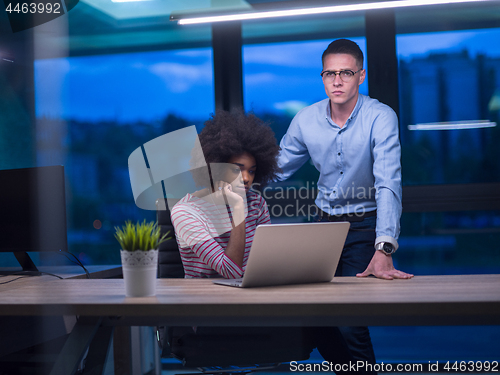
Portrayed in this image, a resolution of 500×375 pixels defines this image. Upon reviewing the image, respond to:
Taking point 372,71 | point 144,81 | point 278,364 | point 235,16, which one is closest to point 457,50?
point 372,71

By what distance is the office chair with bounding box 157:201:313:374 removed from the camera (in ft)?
4.68

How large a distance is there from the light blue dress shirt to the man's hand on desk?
35cm

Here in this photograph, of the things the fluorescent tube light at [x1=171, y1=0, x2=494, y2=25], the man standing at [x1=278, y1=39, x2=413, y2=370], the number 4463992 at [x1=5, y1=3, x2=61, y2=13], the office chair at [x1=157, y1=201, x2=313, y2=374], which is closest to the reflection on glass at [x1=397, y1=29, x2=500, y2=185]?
the fluorescent tube light at [x1=171, y1=0, x2=494, y2=25]

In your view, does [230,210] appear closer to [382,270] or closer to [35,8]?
[382,270]

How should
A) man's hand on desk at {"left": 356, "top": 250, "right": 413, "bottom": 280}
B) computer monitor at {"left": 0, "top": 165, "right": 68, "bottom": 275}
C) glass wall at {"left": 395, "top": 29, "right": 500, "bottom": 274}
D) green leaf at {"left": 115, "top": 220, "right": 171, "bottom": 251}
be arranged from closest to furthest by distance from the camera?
green leaf at {"left": 115, "top": 220, "right": 171, "bottom": 251} < man's hand on desk at {"left": 356, "top": 250, "right": 413, "bottom": 280} < computer monitor at {"left": 0, "top": 165, "right": 68, "bottom": 275} < glass wall at {"left": 395, "top": 29, "right": 500, "bottom": 274}

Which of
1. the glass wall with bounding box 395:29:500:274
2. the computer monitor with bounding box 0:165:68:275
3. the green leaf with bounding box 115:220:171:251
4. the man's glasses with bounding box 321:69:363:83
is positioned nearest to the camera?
the green leaf with bounding box 115:220:171:251

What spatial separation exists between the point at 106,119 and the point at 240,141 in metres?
1.69

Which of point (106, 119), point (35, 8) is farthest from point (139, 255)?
point (35, 8)

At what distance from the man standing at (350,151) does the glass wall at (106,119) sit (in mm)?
1069

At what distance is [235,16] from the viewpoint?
262cm

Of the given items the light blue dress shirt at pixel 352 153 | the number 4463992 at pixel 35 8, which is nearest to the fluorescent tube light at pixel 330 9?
the light blue dress shirt at pixel 352 153

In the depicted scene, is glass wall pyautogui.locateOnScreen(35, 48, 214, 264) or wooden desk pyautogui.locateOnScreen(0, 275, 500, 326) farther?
glass wall pyautogui.locateOnScreen(35, 48, 214, 264)

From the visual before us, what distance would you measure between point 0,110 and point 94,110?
68 cm

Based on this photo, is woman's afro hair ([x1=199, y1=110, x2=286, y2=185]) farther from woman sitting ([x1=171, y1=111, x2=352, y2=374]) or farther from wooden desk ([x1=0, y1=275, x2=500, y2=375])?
wooden desk ([x1=0, y1=275, x2=500, y2=375])
